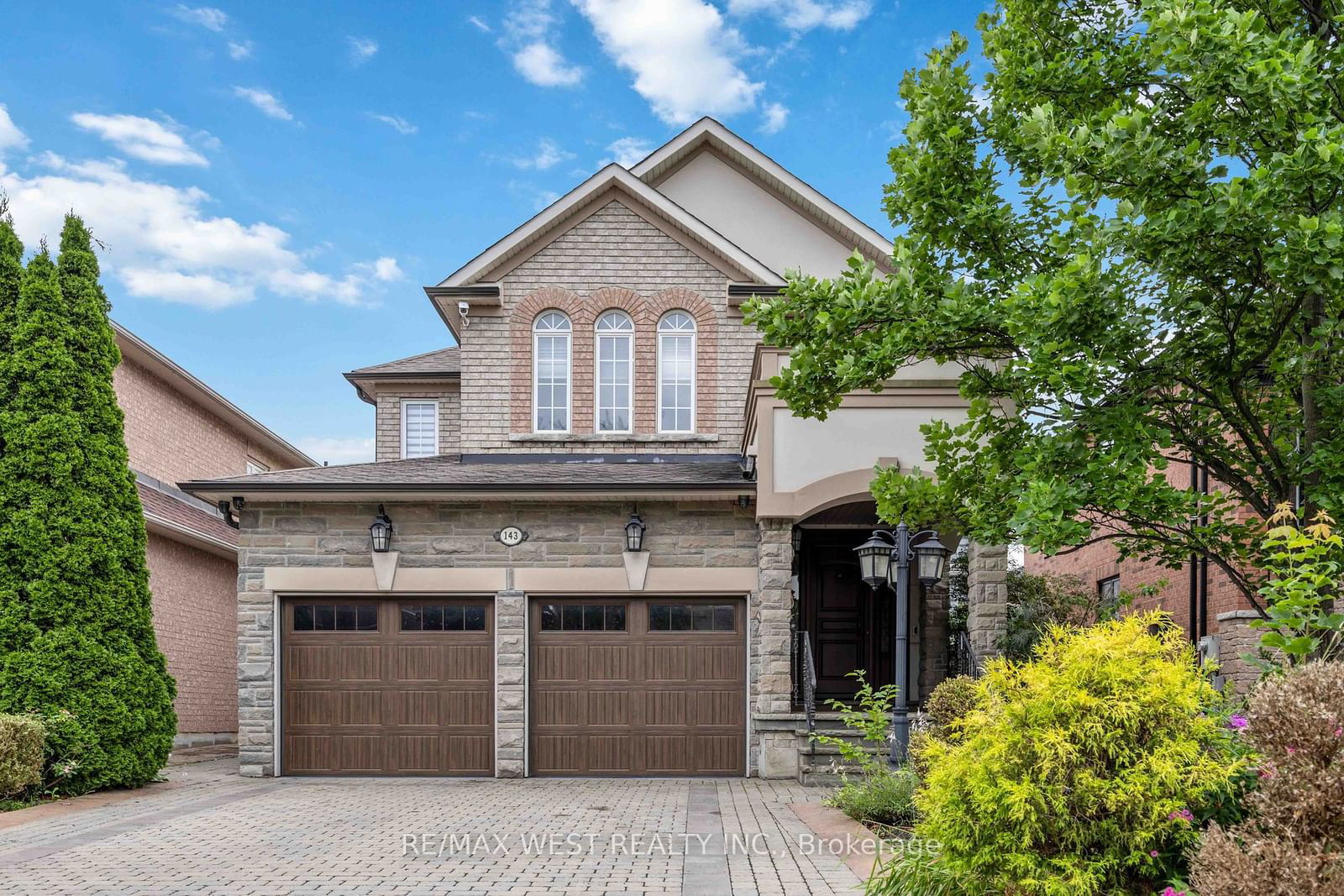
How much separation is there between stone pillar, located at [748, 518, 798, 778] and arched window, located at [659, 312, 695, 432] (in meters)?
3.35

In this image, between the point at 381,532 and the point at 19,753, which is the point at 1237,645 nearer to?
the point at 381,532

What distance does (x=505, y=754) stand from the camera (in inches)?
484

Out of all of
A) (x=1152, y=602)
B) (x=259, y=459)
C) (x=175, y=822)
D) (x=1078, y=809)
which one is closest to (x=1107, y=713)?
(x=1078, y=809)

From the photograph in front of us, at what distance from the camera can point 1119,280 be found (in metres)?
6.88

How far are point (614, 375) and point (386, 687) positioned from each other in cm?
552

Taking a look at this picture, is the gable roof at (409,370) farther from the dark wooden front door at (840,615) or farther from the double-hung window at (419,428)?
the dark wooden front door at (840,615)

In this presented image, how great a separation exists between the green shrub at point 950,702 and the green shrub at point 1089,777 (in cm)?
346

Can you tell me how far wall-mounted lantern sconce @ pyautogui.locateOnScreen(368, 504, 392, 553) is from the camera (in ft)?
40.2

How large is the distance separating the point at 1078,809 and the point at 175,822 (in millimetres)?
8085

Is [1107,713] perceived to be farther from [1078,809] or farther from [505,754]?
[505,754]

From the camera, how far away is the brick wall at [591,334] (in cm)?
1441

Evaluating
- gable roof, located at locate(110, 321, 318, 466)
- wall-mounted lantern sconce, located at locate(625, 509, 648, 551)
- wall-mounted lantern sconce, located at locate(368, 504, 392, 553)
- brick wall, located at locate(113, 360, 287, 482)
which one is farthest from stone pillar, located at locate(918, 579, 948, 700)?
brick wall, located at locate(113, 360, 287, 482)

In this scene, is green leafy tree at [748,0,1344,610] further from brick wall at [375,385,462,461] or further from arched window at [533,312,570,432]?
brick wall at [375,385,462,461]

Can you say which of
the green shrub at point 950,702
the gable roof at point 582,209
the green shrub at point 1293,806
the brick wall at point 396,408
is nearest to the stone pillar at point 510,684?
the gable roof at point 582,209
